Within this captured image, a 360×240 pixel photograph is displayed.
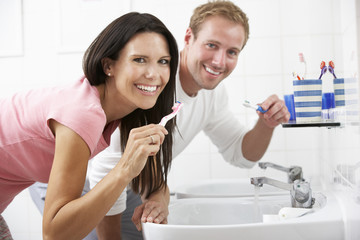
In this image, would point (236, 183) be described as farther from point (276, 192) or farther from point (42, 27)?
point (42, 27)

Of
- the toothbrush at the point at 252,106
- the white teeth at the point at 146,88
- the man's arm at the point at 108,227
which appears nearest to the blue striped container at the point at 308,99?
the toothbrush at the point at 252,106

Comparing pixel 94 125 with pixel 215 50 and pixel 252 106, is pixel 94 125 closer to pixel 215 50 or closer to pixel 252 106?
pixel 252 106

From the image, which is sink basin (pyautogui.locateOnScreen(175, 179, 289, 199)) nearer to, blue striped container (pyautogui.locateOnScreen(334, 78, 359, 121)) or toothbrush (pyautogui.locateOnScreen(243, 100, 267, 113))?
toothbrush (pyautogui.locateOnScreen(243, 100, 267, 113))

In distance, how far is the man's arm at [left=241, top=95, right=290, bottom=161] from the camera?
1.01 meters

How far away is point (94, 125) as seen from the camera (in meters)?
0.70

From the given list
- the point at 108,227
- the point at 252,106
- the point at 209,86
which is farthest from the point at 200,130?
the point at 108,227

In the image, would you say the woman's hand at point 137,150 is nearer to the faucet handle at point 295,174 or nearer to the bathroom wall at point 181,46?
the faucet handle at point 295,174

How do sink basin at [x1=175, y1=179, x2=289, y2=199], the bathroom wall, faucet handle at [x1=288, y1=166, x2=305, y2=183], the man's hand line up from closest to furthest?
1. the man's hand
2. faucet handle at [x1=288, y1=166, x2=305, y2=183]
3. sink basin at [x1=175, y1=179, x2=289, y2=199]
4. the bathroom wall

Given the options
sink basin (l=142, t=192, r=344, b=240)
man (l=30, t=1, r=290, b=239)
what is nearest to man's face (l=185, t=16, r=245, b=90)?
man (l=30, t=1, r=290, b=239)

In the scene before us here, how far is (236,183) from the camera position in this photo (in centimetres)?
127

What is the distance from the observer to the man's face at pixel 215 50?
115 centimetres

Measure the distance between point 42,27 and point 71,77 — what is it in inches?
10.0

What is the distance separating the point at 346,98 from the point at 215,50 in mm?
499

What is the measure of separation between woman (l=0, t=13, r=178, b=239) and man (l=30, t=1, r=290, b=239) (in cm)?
22
